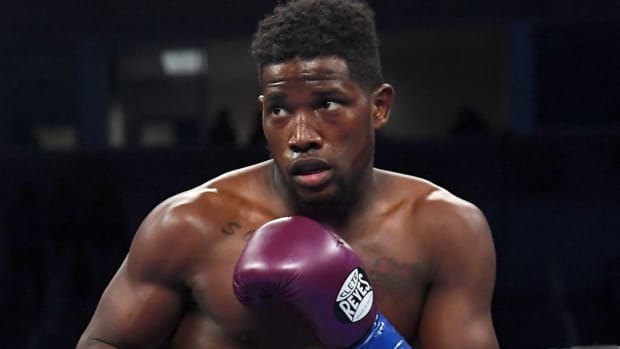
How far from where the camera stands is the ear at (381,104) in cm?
166

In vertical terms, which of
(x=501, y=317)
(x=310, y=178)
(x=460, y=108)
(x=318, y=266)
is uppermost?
(x=310, y=178)

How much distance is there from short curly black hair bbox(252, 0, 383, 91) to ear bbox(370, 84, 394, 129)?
19mm

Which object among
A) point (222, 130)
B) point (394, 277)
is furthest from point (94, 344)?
point (222, 130)

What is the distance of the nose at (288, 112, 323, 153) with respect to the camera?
4.92ft

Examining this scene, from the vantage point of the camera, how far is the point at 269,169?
1.77 m

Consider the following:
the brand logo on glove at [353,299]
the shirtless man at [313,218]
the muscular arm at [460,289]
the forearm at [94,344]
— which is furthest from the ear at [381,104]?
the forearm at [94,344]

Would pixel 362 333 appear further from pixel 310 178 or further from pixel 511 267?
pixel 511 267

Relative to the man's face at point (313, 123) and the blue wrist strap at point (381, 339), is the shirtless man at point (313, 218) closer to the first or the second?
the man's face at point (313, 123)

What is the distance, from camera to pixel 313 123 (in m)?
1.52

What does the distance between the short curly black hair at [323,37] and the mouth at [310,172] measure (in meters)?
0.18

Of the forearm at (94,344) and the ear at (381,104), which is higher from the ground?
the ear at (381,104)

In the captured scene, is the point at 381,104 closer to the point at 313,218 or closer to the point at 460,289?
the point at 313,218

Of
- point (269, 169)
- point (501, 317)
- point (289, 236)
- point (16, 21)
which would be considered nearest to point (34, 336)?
point (16, 21)

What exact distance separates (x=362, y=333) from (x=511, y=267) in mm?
2128
